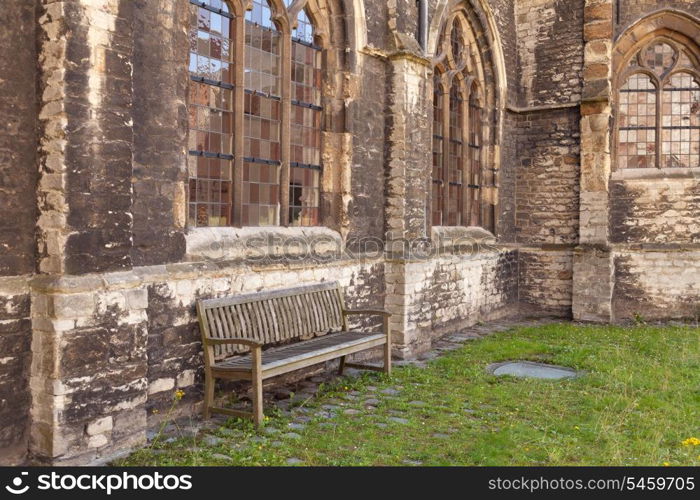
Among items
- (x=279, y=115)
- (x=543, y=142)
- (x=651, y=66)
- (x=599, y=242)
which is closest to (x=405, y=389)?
(x=279, y=115)

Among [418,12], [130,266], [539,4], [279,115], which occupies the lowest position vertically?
[130,266]

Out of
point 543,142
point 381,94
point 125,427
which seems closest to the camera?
point 125,427

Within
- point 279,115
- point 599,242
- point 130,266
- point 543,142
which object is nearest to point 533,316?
point 599,242

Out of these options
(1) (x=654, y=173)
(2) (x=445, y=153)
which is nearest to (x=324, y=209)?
(2) (x=445, y=153)

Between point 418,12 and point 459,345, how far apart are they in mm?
4988

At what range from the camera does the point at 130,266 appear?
5062 mm

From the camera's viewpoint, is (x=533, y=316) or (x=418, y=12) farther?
(x=533, y=316)

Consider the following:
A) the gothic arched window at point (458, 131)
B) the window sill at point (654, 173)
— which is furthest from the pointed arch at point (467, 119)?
the window sill at point (654, 173)

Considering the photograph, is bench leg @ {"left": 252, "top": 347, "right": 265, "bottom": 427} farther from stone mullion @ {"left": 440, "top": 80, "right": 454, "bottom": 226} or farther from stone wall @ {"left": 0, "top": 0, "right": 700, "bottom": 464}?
stone mullion @ {"left": 440, "top": 80, "right": 454, "bottom": 226}

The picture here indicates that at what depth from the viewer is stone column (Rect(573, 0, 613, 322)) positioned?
12.1 metres

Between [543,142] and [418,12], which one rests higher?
[418,12]

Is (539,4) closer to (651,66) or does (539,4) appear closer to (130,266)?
(651,66)

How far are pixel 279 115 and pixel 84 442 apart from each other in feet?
13.5

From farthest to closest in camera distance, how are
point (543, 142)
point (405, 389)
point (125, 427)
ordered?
1. point (543, 142)
2. point (405, 389)
3. point (125, 427)
